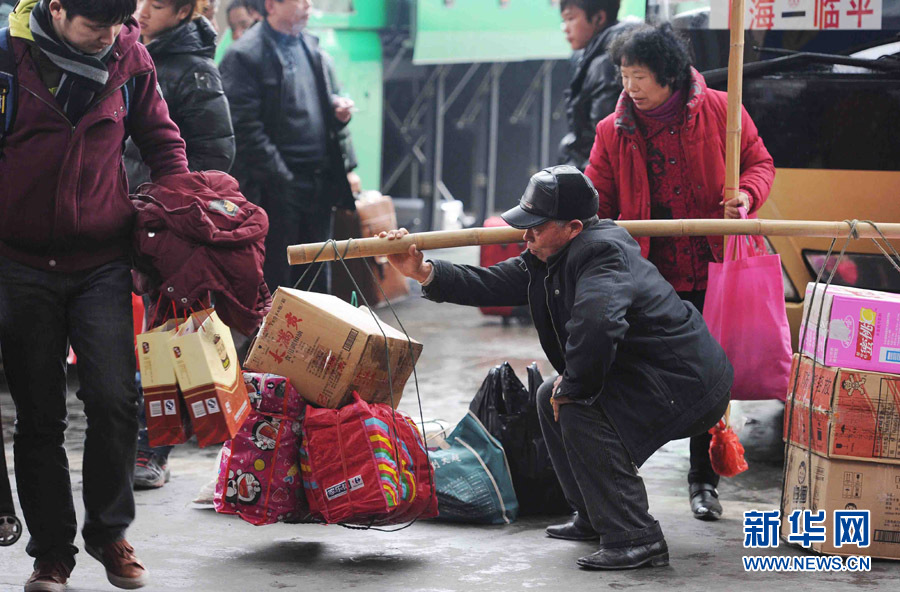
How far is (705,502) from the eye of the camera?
4.89 m

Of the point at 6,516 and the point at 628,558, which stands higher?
the point at 6,516

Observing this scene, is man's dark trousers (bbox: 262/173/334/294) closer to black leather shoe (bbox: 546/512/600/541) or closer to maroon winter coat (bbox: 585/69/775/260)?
maroon winter coat (bbox: 585/69/775/260)

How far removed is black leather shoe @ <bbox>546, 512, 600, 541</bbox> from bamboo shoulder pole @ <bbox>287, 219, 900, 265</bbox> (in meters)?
1.05

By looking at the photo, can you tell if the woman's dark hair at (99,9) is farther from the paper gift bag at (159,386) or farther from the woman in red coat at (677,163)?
the woman in red coat at (677,163)

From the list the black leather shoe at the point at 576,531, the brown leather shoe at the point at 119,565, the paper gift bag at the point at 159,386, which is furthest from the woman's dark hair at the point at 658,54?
the brown leather shoe at the point at 119,565

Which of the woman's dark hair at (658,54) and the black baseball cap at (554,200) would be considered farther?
the woman's dark hair at (658,54)

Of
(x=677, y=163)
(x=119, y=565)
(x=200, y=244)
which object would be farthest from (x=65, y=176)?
(x=677, y=163)

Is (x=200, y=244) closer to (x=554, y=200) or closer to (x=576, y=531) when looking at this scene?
(x=554, y=200)

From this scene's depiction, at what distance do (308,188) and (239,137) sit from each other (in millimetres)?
535

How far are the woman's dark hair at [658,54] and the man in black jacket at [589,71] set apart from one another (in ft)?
5.92

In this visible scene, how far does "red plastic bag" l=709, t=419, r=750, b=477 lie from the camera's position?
4.86 m

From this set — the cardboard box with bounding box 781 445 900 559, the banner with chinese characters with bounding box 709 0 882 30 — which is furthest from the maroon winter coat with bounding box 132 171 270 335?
the banner with chinese characters with bounding box 709 0 882 30

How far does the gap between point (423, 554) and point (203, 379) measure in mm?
1074

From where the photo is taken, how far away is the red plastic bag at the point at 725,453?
4863 mm
